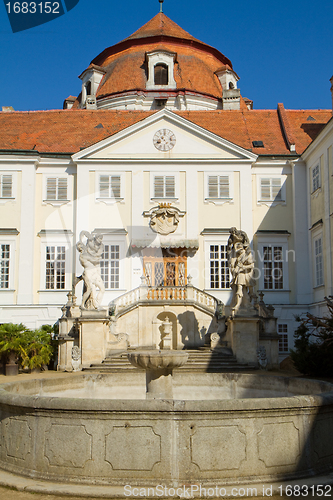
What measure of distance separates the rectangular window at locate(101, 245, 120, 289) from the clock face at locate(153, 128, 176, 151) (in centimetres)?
592

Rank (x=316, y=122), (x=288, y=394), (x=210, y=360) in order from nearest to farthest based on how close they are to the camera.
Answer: (x=288, y=394) → (x=210, y=360) → (x=316, y=122)

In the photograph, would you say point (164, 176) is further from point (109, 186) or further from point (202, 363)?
point (202, 363)

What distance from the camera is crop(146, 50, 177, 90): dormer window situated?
1606 inches

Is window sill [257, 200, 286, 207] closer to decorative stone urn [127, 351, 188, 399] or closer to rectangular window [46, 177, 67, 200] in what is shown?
rectangular window [46, 177, 67, 200]

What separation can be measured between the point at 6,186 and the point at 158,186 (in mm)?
7823

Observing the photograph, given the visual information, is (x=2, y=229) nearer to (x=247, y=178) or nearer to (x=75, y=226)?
(x=75, y=226)

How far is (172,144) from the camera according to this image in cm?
2997

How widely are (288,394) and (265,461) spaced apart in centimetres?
376

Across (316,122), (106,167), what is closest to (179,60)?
(316,122)

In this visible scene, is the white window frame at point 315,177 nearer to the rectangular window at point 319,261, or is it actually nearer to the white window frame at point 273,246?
the rectangular window at point 319,261

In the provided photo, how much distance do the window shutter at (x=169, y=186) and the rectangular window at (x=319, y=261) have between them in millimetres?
7603

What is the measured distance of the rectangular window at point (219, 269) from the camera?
28812 millimetres

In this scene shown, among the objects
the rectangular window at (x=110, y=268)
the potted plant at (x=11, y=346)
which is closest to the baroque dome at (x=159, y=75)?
the rectangular window at (x=110, y=268)

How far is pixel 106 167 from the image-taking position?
2969 cm
